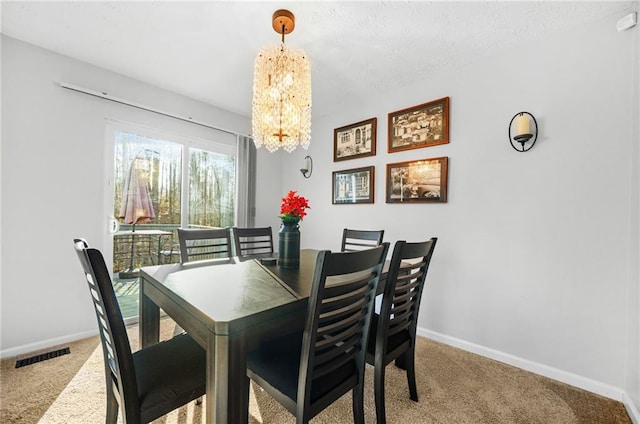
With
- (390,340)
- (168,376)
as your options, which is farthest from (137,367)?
(390,340)

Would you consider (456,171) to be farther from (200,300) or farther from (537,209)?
(200,300)

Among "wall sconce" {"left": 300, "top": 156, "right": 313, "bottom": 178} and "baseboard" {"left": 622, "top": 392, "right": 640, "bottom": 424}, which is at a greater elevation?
"wall sconce" {"left": 300, "top": 156, "right": 313, "bottom": 178}

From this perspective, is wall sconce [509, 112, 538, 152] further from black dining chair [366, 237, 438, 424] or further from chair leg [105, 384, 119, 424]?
chair leg [105, 384, 119, 424]

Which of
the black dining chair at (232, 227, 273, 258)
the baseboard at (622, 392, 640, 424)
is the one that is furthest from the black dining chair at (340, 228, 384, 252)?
the baseboard at (622, 392, 640, 424)

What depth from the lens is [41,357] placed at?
6.93 feet

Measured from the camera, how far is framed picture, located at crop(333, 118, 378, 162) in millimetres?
3131

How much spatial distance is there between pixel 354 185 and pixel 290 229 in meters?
1.64

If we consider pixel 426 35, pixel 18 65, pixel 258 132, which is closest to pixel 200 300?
pixel 258 132

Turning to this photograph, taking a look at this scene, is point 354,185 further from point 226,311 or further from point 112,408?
point 112,408

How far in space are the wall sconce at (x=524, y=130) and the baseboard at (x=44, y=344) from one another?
4072mm

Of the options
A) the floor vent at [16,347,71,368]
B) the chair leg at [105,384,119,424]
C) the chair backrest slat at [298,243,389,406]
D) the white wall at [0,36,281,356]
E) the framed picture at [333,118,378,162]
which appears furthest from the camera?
the framed picture at [333,118,378,162]

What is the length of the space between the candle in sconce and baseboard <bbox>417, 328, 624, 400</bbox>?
177 centimetres

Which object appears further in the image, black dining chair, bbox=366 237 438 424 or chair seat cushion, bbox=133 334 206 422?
black dining chair, bbox=366 237 438 424

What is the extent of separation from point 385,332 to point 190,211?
9.07 feet
